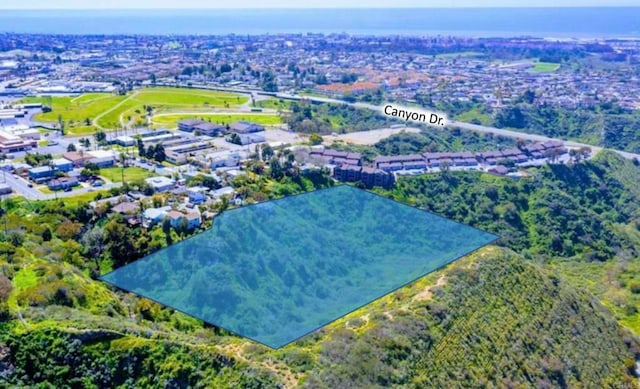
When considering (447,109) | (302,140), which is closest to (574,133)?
(447,109)

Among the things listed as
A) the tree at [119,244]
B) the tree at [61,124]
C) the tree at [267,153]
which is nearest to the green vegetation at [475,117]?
the tree at [267,153]

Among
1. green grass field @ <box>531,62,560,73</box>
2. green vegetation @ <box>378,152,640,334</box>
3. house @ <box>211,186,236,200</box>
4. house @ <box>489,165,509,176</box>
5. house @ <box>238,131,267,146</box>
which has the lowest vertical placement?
green vegetation @ <box>378,152,640,334</box>

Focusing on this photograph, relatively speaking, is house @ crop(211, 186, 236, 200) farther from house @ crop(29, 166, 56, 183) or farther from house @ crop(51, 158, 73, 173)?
house @ crop(51, 158, 73, 173)

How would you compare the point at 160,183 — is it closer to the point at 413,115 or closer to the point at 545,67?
the point at 413,115

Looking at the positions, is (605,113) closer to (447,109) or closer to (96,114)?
(447,109)

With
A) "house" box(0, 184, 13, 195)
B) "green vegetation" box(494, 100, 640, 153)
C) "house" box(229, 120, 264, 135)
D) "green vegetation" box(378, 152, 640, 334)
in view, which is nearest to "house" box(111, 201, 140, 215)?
"house" box(0, 184, 13, 195)

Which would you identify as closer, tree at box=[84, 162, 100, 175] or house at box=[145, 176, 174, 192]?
house at box=[145, 176, 174, 192]
